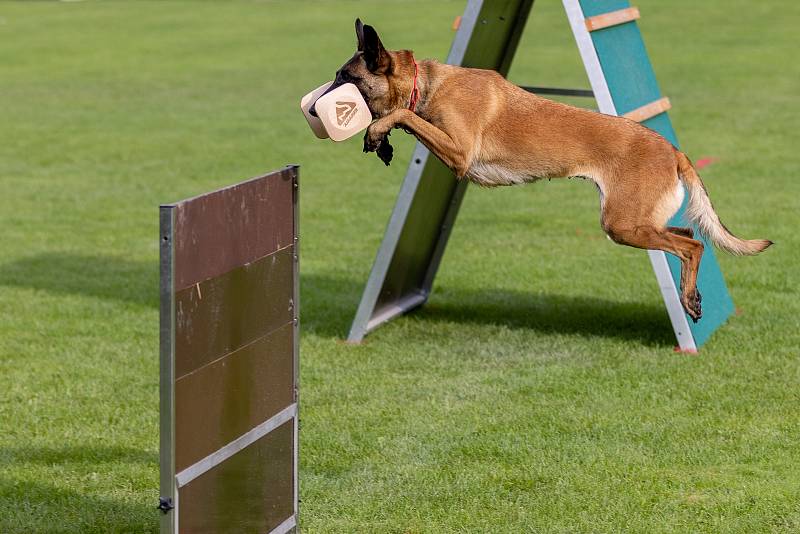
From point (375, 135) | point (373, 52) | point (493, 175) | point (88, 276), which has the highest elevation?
point (373, 52)

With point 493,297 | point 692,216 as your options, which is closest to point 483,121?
point 692,216

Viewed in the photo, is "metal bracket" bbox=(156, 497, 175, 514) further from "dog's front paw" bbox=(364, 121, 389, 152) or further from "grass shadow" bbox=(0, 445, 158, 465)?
"grass shadow" bbox=(0, 445, 158, 465)

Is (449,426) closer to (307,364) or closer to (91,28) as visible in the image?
(307,364)

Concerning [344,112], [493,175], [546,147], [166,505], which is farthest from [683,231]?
[166,505]

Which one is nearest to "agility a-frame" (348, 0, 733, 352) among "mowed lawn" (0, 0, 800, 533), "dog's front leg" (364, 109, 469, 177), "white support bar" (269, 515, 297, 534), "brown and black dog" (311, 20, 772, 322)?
"mowed lawn" (0, 0, 800, 533)

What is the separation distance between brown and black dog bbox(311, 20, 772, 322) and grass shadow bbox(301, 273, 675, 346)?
12.4 ft

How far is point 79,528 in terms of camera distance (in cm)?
648

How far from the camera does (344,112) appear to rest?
5.47m

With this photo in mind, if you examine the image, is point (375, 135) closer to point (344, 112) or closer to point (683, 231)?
point (344, 112)

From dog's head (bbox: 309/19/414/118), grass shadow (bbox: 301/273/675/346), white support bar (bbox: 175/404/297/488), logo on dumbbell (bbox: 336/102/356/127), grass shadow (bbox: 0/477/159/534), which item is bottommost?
grass shadow (bbox: 301/273/675/346)

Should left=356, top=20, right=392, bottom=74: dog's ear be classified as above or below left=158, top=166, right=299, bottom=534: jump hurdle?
above

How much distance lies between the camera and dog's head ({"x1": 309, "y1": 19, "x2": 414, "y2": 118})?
5.57m

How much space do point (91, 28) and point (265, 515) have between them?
2800 centimetres

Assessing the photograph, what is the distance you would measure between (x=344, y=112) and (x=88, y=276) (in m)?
7.02
